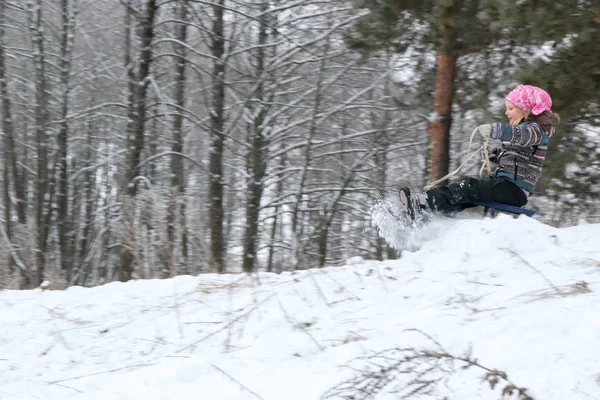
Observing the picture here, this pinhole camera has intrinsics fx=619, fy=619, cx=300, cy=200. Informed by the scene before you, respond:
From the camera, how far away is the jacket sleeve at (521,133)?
202 inches

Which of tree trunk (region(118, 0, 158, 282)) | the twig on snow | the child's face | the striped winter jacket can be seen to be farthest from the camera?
tree trunk (region(118, 0, 158, 282))

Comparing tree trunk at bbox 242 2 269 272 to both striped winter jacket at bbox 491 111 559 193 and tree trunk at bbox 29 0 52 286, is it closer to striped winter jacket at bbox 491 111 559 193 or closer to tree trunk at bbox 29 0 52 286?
tree trunk at bbox 29 0 52 286

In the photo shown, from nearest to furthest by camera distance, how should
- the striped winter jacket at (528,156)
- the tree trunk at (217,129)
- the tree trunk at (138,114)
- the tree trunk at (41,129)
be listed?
1. the striped winter jacket at (528,156)
2. the tree trunk at (138,114)
3. the tree trunk at (217,129)
4. the tree trunk at (41,129)

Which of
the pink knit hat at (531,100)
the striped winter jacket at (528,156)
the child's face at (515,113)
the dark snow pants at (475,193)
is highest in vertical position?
the pink knit hat at (531,100)

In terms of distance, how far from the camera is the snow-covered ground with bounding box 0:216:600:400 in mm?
2637

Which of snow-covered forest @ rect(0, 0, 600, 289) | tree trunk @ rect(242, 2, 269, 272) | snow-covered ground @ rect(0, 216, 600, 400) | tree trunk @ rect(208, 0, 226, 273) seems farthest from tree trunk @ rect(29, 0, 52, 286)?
snow-covered ground @ rect(0, 216, 600, 400)

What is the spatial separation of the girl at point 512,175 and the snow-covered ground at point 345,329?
19.1 inches

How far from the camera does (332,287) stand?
169 inches

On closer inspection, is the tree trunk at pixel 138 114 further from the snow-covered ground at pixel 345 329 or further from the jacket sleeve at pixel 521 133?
the jacket sleeve at pixel 521 133

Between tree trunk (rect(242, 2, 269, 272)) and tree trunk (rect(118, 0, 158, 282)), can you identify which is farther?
tree trunk (rect(242, 2, 269, 272))

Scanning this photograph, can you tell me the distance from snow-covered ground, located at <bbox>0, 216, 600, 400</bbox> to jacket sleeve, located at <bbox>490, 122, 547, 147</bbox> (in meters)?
0.82

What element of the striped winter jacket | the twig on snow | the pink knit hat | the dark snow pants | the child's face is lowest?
the twig on snow

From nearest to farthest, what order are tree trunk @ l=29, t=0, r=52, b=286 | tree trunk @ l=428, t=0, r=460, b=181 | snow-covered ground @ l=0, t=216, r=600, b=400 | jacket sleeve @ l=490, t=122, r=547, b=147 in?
snow-covered ground @ l=0, t=216, r=600, b=400 < jacket sleeve @ l=490, t=122, r=547, b=147 < tree trunk @ l=428, t=0, r=460, b=181 < tree trunk @ l=29, t=0, r=52, b=286

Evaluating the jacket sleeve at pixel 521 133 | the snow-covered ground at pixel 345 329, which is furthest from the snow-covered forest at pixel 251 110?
the snow-covered ground at pixel 345 329
